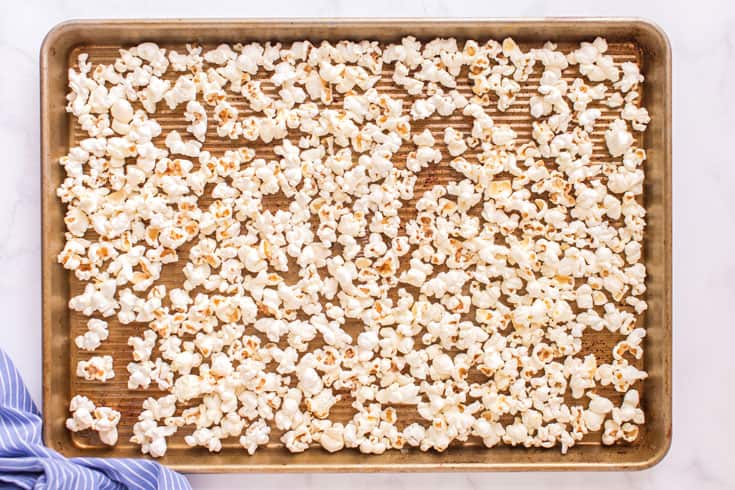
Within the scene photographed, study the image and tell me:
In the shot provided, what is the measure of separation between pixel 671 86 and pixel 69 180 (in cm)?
99

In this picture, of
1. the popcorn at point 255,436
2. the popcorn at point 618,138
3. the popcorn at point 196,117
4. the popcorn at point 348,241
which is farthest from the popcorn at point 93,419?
the popcorn at point 618,138

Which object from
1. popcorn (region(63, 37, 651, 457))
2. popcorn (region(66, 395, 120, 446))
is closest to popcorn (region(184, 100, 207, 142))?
popcorn (region(63, 37, 651, 457))

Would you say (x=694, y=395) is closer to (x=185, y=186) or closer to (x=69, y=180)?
(x=185, y=186)

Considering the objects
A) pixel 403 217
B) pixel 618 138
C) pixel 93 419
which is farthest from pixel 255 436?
pixel 618 138

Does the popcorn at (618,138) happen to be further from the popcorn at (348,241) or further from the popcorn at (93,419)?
the popcorn at (93,419)

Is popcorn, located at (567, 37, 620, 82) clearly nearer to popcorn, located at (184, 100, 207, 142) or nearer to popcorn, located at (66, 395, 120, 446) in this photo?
popcorn, located at (184, 100, 207, 142)

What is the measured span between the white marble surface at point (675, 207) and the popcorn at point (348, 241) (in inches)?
3.1

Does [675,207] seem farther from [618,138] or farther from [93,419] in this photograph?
[93,419]

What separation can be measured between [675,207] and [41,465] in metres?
1.10

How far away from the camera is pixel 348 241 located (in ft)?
3.34

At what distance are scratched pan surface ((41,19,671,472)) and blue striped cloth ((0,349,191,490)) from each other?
33mm

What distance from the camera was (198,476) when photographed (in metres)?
1.04

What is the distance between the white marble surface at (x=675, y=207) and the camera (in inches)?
41.5

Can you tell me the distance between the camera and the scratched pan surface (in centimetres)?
100
